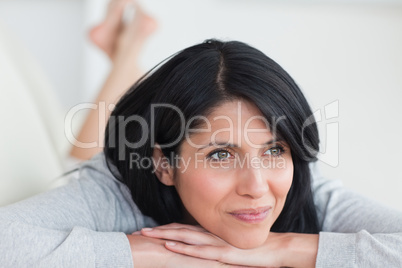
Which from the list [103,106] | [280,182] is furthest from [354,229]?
[103,106]

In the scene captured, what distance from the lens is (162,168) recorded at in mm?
1299

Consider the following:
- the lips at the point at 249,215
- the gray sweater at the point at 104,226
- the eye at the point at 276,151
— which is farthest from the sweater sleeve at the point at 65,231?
the eye at the point at 276,151

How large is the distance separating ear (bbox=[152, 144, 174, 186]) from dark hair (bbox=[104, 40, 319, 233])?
2 cm

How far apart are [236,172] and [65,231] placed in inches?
15.5

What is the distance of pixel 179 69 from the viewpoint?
1.17 metres

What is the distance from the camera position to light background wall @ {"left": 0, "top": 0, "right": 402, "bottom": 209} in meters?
2.22

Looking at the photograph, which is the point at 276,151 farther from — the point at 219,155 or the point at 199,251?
the point at 199,251

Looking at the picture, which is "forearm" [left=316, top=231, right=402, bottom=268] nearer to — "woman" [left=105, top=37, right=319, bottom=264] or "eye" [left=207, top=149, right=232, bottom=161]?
"woman" [left=105, top=37, right=319, bottom=264]

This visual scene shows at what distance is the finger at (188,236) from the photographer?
120 centimetres

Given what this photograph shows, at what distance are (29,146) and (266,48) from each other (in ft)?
4.28

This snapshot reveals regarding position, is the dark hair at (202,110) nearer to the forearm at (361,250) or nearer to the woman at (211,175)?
the woman at (211,175)

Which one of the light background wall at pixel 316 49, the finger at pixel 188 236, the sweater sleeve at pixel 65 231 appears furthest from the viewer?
the light background wall at pixel 316 49

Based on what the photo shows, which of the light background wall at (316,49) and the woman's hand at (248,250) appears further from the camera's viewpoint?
the light background wall at (316,49)

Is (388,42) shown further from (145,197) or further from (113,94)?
(145,197)
